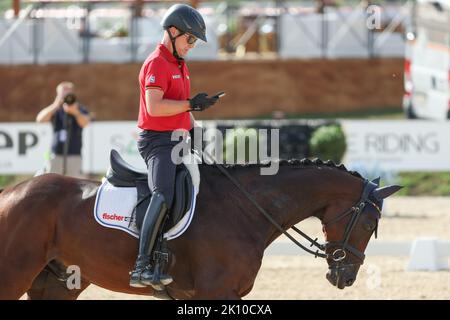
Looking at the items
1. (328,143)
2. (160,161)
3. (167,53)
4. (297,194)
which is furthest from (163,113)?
(328,143)

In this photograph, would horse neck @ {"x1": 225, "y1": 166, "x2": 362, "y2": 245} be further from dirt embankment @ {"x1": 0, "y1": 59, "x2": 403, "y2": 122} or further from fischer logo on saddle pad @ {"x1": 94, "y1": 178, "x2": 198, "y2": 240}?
dirt embankment @ {"x1": 0, "y1": 59, "x2": 403, "y2": 122}

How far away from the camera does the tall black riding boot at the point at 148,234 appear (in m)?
6.62

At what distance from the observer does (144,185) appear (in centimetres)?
690

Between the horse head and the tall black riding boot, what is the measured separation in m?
1.15

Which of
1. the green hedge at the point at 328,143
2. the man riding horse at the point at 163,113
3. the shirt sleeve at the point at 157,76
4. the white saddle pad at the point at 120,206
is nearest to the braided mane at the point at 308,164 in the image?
the white saddle pad at the point at 120,206

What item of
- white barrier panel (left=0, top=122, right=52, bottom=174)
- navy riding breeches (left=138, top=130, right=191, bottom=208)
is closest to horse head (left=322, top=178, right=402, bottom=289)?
navy riding breeches (left=138, top=130, right=191, bottom=208)

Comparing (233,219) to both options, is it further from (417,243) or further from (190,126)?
(417,243)

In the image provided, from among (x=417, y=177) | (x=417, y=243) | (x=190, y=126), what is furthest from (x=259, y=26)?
(x=190, y=126)

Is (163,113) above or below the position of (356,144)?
above

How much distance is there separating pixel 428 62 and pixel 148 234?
16225 millimetres

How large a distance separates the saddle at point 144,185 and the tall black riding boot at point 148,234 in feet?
0.33

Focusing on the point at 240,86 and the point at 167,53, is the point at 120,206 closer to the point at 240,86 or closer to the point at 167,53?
the point at 167,53

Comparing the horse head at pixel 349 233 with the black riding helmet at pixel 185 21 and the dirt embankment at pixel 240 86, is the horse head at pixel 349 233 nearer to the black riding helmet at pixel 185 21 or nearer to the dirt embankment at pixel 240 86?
the black riding helmet at pixel 185 21

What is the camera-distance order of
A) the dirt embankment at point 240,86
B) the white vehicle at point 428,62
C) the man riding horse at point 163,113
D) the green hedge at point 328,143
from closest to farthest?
the man riding horse at point 163,113 → the green hedge at point 328,143 → the white vehicle at point 428,62 → the dirt embankment at point 240,86
